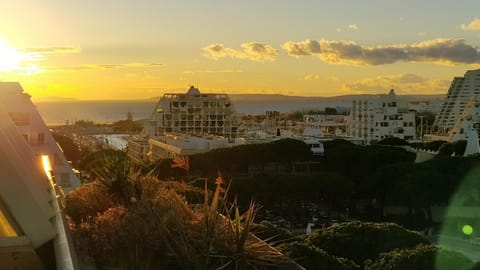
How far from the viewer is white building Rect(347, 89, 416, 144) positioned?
78.4 metres

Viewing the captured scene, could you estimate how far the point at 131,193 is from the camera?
593 cm

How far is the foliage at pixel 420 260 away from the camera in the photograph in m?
8.98

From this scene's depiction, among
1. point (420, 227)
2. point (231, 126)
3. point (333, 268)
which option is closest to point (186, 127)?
point (231, 126)

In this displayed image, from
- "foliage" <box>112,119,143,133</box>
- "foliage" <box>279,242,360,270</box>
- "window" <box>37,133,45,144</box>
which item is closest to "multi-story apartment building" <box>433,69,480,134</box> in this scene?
"foliage" <box>112,119,143,133</box>

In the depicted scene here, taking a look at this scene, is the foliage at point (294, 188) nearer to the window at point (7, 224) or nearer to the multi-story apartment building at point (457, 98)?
the window at point (7, 224)

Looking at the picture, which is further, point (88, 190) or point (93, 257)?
point (88, 190)

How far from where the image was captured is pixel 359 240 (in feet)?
36.3

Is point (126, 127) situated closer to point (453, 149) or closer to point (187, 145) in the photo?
point (187, 145)

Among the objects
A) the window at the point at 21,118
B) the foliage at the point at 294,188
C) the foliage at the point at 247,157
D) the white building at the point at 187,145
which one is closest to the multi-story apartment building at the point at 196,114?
the white building at the point at 187,145

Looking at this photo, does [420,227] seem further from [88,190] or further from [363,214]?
[88,190]

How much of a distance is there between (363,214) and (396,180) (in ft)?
8.48

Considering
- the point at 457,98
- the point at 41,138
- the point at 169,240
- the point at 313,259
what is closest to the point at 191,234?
the point at 169,240

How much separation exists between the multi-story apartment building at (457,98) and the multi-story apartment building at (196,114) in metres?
29.0

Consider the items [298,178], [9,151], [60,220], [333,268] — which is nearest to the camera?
[9,151]
